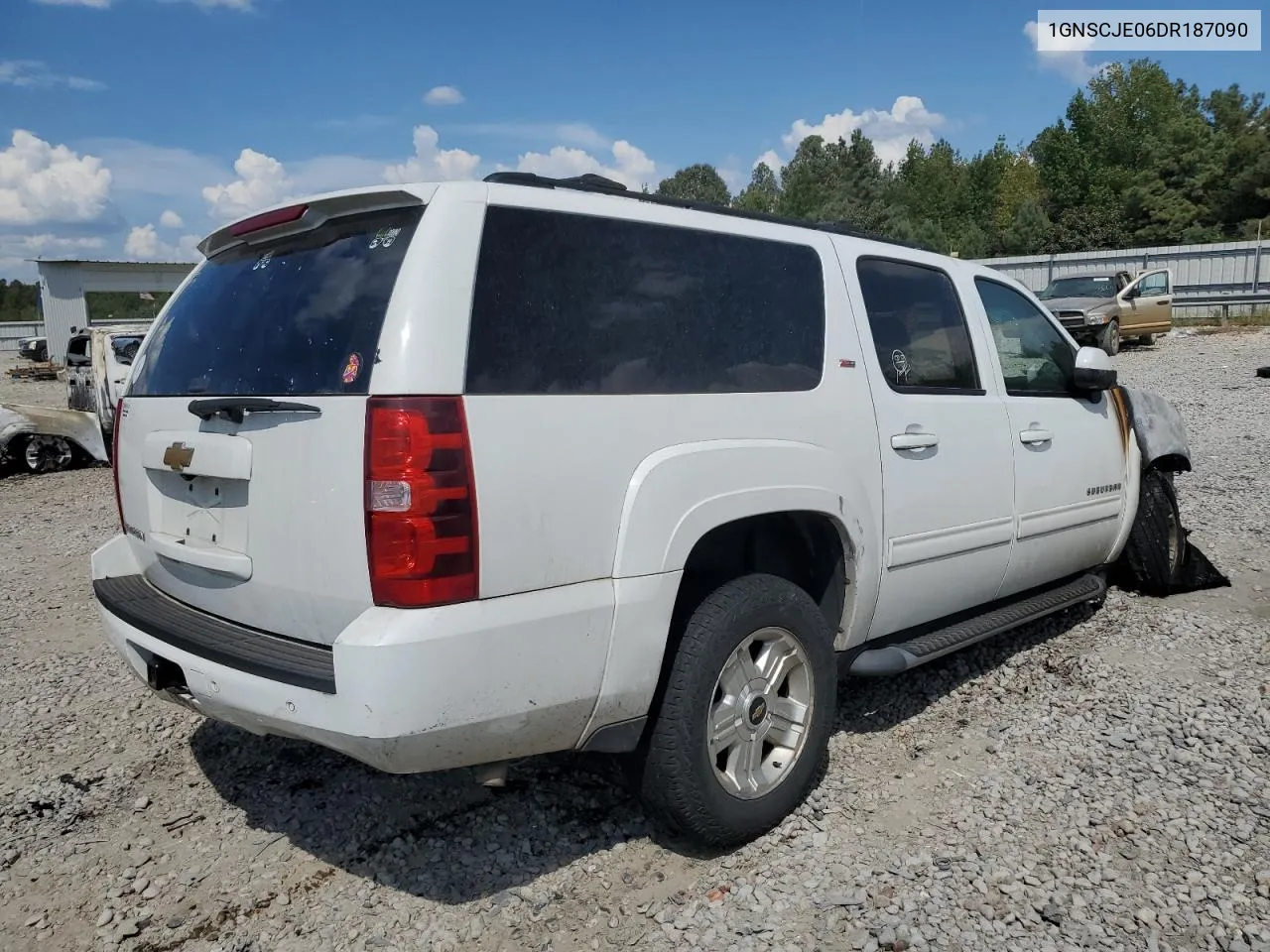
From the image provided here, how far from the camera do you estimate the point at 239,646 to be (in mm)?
2586

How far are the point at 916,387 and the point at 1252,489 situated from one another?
5.88 m

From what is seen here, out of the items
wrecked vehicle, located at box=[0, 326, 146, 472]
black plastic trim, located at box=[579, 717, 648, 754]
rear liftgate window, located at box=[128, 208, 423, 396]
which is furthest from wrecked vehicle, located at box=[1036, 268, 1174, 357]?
rear liftgate window, located at box=[128, 208, 423, 396]

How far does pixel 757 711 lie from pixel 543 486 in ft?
3.66

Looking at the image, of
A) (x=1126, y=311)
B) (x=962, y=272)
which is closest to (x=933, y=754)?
(x=962, y=272)

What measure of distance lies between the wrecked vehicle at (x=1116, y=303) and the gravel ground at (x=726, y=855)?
16.1m

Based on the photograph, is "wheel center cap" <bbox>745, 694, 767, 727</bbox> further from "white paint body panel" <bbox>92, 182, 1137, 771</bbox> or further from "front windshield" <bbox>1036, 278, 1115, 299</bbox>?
"front windshield" <bbox>1036, 278, 1115, 299</bbox>

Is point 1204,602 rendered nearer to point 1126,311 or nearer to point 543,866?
point 543,866

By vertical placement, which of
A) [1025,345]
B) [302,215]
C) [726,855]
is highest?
[302,215]

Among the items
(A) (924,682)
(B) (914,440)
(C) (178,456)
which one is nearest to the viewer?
(C) (178,456)

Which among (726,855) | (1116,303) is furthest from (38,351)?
(726,855)

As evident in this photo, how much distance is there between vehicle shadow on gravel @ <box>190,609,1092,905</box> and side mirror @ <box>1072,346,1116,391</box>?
5.80 ft

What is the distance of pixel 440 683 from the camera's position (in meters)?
2.25

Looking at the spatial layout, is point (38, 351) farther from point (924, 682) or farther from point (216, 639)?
point (924, 682)

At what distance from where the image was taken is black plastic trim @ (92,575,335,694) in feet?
7.84
